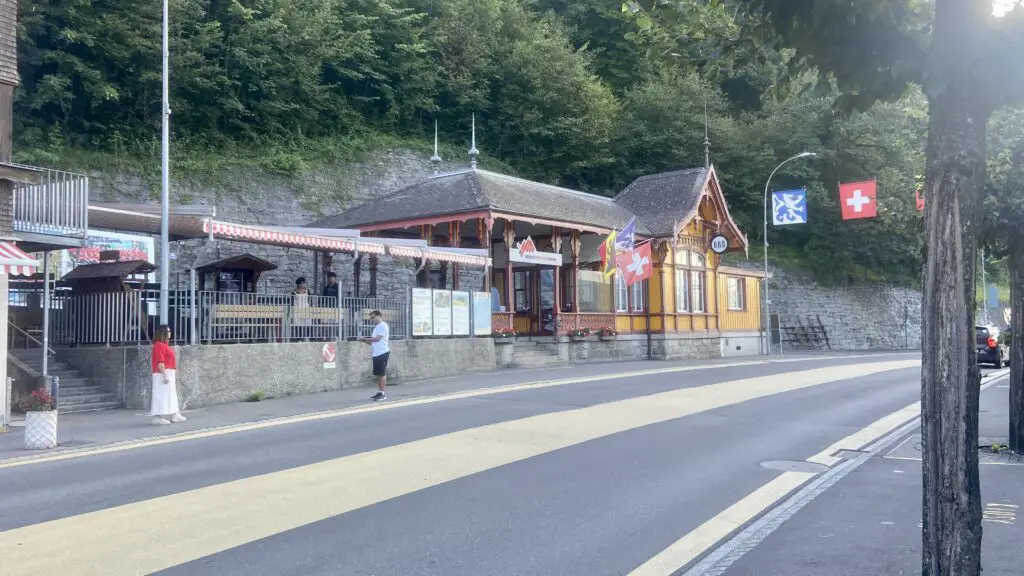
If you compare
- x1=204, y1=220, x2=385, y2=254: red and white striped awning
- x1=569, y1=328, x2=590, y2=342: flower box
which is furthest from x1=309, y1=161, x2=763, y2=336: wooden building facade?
x1=204, y1=220, x2=385, y2=254: red and white striped awning

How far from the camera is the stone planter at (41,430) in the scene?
1178cm

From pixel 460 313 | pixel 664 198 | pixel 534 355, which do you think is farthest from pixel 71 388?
pixel 664 198

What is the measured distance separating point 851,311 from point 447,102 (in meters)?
26.1

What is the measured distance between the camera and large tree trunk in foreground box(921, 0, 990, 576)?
4.62 metres

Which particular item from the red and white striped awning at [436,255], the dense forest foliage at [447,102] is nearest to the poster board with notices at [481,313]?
the red and white striped awning at [436,255]

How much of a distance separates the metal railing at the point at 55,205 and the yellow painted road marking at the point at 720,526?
1310cm

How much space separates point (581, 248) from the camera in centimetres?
3278

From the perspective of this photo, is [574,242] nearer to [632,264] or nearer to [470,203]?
[632,264]

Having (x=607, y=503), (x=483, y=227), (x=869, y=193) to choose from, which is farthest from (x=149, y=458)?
(x=869, y=193)

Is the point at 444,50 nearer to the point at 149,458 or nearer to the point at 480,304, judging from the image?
the point at 480,304

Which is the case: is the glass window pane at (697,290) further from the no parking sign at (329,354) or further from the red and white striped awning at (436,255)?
the no parking sign at (329,354)

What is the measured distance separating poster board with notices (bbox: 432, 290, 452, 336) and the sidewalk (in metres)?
13.5

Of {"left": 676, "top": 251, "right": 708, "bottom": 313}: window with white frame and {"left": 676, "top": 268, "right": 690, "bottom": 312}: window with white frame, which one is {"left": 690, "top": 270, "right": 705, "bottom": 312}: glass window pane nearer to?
{"left": 676, "top": 251, "right": 708, "bottom": 313}: window with white frame

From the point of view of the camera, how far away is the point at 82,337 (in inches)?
680
